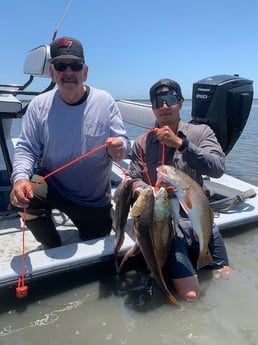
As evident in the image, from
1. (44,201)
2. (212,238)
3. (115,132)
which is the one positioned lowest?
(212,238)

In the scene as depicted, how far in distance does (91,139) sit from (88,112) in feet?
0.85

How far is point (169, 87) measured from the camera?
3.33 metres

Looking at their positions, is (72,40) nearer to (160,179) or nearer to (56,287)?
(160,179)

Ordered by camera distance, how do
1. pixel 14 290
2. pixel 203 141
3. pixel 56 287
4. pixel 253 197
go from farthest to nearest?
pixel 253 197, pixel 203 141, pixel 56 287, pixel 14 290

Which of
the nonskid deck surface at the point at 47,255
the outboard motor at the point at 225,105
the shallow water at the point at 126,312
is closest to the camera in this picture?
the shallow water at the point at 126,312

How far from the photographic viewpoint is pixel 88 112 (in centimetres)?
339

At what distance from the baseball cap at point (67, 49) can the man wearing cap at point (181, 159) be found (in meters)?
0.75

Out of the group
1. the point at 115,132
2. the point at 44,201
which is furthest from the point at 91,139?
the point at 44,201

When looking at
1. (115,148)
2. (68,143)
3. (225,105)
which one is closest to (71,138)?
(68,143)

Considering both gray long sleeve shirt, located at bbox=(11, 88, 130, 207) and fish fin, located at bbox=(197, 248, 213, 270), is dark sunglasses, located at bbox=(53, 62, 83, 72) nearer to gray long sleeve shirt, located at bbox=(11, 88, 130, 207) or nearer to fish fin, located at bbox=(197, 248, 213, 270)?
gray long sleeve shirt, located at bbox=(11, 88, 130, 207)

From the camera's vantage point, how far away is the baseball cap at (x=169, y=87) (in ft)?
10.9

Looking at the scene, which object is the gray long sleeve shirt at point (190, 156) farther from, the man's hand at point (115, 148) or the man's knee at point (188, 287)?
the man's knee at point (188, 287)

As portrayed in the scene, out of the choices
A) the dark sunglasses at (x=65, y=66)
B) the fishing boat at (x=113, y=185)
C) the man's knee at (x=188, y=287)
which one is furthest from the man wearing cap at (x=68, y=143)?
the man's knee at (x=188, y=287)

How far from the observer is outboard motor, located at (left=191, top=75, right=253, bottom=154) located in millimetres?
4996
